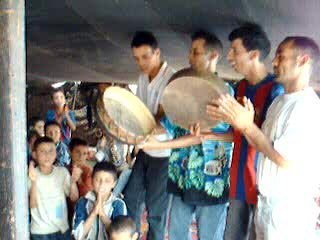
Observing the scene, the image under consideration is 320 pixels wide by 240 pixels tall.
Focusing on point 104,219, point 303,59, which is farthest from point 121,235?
point 303,59

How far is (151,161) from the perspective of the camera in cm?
348

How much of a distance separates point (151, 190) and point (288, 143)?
1.45m

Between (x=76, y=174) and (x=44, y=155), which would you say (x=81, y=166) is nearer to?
(x=76, y=174)

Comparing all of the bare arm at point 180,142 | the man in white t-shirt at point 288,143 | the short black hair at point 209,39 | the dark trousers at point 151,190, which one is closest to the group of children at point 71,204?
the dark trousers at point 151,190

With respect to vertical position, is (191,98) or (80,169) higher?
(191,98)

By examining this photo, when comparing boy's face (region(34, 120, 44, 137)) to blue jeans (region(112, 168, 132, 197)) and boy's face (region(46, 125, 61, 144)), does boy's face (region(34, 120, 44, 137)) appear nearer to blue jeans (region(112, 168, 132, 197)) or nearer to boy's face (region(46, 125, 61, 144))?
boy's face (region(46, 125, 61, 144))

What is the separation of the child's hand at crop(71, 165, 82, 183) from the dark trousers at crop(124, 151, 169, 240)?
0.35 meters

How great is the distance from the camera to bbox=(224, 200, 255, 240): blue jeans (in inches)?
107

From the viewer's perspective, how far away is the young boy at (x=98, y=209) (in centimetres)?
331

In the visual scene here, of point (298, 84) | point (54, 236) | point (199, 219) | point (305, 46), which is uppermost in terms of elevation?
point (305, 46)

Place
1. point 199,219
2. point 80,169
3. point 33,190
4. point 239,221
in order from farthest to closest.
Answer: point 80,169 → point 33,190 → point 199,219 → point 239,221

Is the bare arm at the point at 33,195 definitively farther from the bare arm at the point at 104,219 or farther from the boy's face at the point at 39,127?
the boy's face at the point at 39,127

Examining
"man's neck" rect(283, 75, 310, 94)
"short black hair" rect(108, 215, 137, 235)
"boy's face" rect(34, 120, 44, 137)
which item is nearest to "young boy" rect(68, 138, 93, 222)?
"short black hair" rect(108, 215, 137, 235)

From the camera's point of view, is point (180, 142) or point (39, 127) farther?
point (39, 127)
